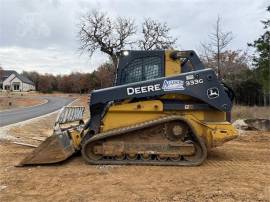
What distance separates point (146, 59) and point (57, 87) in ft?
366

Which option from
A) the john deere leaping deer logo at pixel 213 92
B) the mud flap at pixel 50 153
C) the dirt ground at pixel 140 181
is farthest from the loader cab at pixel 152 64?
the dirt ground at pixel 140 181

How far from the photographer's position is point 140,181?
24.4 feet

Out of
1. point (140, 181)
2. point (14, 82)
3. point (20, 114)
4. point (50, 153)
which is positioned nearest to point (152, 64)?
point (50, 153)

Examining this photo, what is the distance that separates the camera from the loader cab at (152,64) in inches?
380

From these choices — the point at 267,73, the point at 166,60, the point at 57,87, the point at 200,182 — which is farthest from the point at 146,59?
the point at 57,87

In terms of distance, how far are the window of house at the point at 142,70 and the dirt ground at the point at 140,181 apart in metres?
2.13

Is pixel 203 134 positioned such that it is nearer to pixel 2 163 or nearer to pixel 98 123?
pixel 98 123

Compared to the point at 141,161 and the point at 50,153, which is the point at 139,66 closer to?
the point at 141,161

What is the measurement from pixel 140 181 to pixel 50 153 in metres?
2.58

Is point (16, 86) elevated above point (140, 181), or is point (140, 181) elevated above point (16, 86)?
point (16, 86)

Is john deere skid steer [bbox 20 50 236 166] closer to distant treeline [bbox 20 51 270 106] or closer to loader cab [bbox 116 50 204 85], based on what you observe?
loader cab [bbox 116 50 204 85]

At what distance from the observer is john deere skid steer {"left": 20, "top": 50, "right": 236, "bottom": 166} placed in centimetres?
898

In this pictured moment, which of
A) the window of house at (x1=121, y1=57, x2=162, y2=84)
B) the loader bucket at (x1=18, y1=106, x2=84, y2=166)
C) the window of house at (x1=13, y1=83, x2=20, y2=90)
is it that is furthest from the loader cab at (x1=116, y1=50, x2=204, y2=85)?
the window of house at (x1=13, y1=83, x2=20, y2=90)

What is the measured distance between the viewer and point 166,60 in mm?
9672
